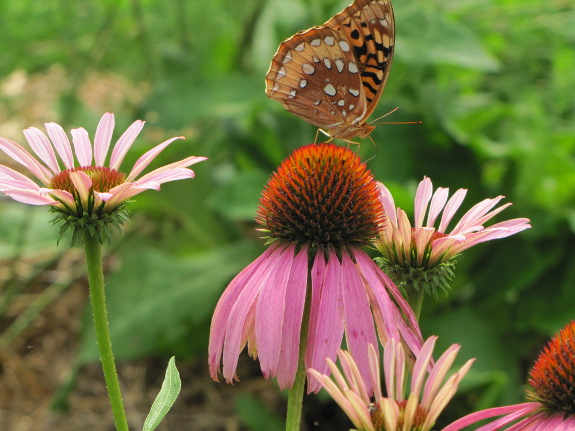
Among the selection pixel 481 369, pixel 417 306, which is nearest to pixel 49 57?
pixel 481 369

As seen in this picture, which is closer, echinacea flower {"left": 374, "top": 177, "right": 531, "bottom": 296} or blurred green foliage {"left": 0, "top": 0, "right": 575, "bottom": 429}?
echinacea flower {"left": 374, "top": 177, "right": 531, "bottom": 296}

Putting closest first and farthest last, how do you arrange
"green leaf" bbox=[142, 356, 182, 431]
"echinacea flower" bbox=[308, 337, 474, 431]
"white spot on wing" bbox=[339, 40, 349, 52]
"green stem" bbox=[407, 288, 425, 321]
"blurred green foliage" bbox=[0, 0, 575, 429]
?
"echinacea flower" bbox=[308, 337, 474, 431]
"green leaf" bbox=[142, 356, 182, 431]
"green stem" bbox=[407, 288, 425, 321]
"white spot on wing" bbox=[339, 40, 349, 52]
"blurred green foliage" bbox=[0, 0, 575, 429]

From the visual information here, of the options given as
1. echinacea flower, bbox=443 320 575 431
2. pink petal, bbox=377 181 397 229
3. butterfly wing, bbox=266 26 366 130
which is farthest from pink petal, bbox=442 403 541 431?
butterfly wing, bbox=266 26 366 130

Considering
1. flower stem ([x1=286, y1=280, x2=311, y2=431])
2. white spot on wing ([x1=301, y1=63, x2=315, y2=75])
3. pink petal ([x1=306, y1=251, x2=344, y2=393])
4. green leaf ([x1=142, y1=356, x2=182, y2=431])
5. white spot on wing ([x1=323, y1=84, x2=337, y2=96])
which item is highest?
white spot on wing ([x1=301, y1=63, x2=315, y2=75])

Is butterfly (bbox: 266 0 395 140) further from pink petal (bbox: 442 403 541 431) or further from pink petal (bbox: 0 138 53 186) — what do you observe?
pink petal (bbox: 442 403 541 431)

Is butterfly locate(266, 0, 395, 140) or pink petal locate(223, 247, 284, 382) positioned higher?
butterfly locate(266, 0, 395, 140)

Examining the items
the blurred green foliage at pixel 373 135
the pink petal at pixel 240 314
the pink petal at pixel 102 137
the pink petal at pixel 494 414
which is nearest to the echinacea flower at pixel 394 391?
the pink petal at pixel 494 414

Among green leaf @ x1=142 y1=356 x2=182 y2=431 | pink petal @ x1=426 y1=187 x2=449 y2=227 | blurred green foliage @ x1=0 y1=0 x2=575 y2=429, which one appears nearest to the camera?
green leaf @ x1=142 y1=356 x2=182 y2=431
